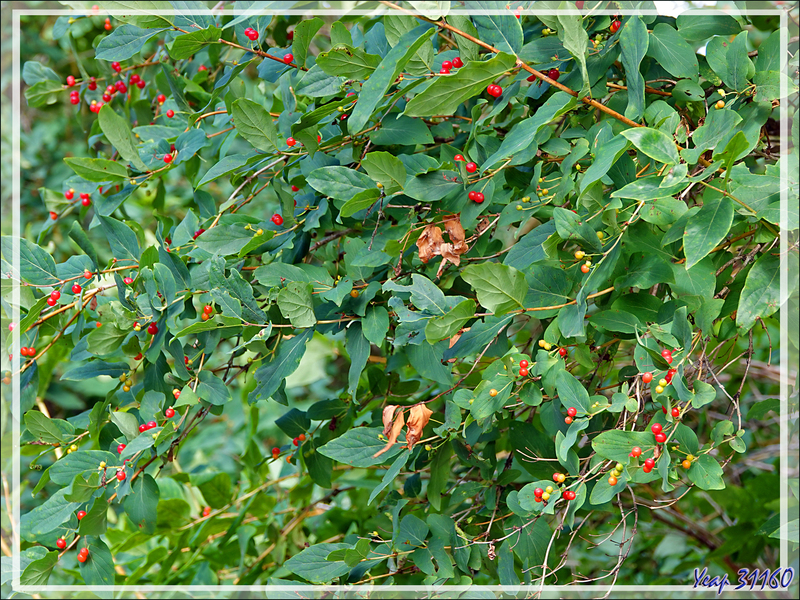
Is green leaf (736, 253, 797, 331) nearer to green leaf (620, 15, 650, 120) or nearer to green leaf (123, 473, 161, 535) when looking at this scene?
green leaf (620, 15, 650, 120)

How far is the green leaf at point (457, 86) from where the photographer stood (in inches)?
18.4

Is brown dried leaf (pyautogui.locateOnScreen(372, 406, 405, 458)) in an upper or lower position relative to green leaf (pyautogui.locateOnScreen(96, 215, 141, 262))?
lower

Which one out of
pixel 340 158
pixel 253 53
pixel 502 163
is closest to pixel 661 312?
pixel 502 163

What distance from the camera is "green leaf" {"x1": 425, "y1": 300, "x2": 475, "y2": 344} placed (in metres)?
0.49

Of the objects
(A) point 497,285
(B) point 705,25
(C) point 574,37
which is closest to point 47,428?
(A) point 497,285

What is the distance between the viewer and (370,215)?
0.61 m

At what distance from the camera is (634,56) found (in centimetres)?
51

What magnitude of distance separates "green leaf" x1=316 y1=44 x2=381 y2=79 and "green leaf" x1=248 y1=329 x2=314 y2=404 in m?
0.23

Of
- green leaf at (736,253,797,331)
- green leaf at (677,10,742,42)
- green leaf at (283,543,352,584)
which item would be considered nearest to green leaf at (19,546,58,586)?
green leaf at (283,543,352,584)

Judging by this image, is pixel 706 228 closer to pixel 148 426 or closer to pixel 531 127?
pixel 531 127

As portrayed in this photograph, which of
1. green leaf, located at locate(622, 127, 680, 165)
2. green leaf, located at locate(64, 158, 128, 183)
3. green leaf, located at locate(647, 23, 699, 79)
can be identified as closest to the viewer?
green leaf, located at locate(622, 127, 680, 165)

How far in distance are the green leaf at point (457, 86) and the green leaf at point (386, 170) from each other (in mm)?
49

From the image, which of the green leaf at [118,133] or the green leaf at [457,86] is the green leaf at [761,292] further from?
the green leaf at [118,133]

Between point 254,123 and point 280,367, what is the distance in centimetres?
22
